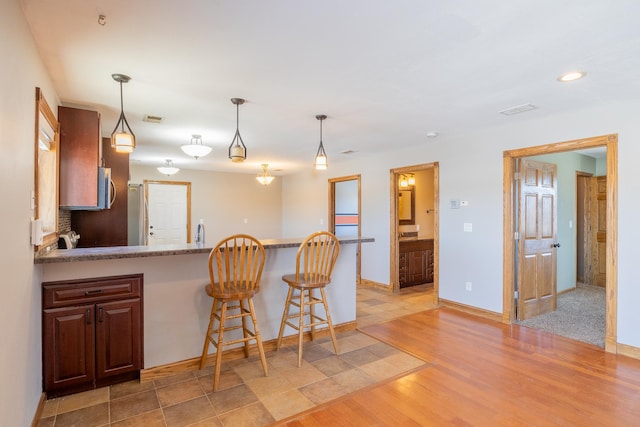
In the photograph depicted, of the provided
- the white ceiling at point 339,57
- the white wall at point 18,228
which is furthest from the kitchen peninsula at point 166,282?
the white ceiling at point 339,57

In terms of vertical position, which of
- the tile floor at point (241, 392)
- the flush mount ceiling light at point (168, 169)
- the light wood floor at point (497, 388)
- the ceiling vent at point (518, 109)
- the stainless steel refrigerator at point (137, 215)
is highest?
the ceiling vent at point (518, 109)

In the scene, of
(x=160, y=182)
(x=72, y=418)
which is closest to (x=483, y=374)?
(x=72, y=418)

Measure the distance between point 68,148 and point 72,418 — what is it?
2.17m

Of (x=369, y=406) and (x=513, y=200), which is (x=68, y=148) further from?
(x=513, y=200)

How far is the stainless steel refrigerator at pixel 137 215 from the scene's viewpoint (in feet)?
24.1

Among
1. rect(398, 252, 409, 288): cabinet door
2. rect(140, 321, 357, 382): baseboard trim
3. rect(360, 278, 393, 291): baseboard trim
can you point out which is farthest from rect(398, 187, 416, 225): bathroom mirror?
rect(140, 321, 357, 382): baseboard trim

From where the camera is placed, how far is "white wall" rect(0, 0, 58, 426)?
154cm

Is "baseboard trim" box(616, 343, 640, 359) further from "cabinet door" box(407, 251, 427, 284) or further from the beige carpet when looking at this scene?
"cabinet door" box(407, 251, 427, 284)

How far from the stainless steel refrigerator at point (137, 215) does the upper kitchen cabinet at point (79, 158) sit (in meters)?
4.44

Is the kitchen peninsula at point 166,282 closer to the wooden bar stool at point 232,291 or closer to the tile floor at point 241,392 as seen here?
the wooden bar stool at point 232,291

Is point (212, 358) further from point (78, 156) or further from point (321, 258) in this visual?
point (78, 156)

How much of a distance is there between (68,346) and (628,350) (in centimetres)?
459

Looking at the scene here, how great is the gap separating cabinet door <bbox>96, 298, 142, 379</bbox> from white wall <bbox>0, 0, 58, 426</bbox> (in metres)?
0.35

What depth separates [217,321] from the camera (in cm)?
301
